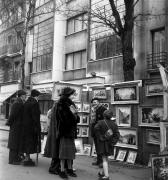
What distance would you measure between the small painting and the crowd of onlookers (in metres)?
1.88

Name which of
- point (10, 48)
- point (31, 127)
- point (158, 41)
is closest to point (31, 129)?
point (31, 127)

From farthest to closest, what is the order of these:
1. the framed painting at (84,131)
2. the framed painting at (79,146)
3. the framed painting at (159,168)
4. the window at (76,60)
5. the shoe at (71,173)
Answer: the window at (76,60), the framed painting at (84,131), the framed painting at (79,146), the shoe at (71,173), the framed painting at (159,168)

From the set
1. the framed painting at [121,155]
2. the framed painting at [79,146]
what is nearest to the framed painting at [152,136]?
the framed painting at [121,155]

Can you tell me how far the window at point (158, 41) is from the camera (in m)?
17.8

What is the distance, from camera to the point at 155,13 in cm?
1808

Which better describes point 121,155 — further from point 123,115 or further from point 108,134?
point 108,134

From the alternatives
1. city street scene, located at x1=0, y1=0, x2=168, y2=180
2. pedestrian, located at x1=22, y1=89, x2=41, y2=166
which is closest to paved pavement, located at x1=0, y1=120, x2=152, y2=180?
city street scene, located at x1=0, y1=0, x2=168, y2=180

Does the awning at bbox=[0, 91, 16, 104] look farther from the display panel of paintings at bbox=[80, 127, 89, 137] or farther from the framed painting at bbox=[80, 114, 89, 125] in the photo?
the display panel of paintings at bbox=[80, 127, 89, 137]

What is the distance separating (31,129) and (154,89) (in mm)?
3608

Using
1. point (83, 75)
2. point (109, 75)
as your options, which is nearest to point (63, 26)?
point (83, 75)

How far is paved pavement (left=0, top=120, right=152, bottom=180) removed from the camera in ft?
23.4

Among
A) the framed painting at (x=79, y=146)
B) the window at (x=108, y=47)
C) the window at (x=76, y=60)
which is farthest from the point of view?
the window at (x=76, y=60)

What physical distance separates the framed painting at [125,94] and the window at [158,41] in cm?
811

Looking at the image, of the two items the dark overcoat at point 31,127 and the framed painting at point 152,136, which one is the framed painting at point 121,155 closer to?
the framed painting at point 152,136
